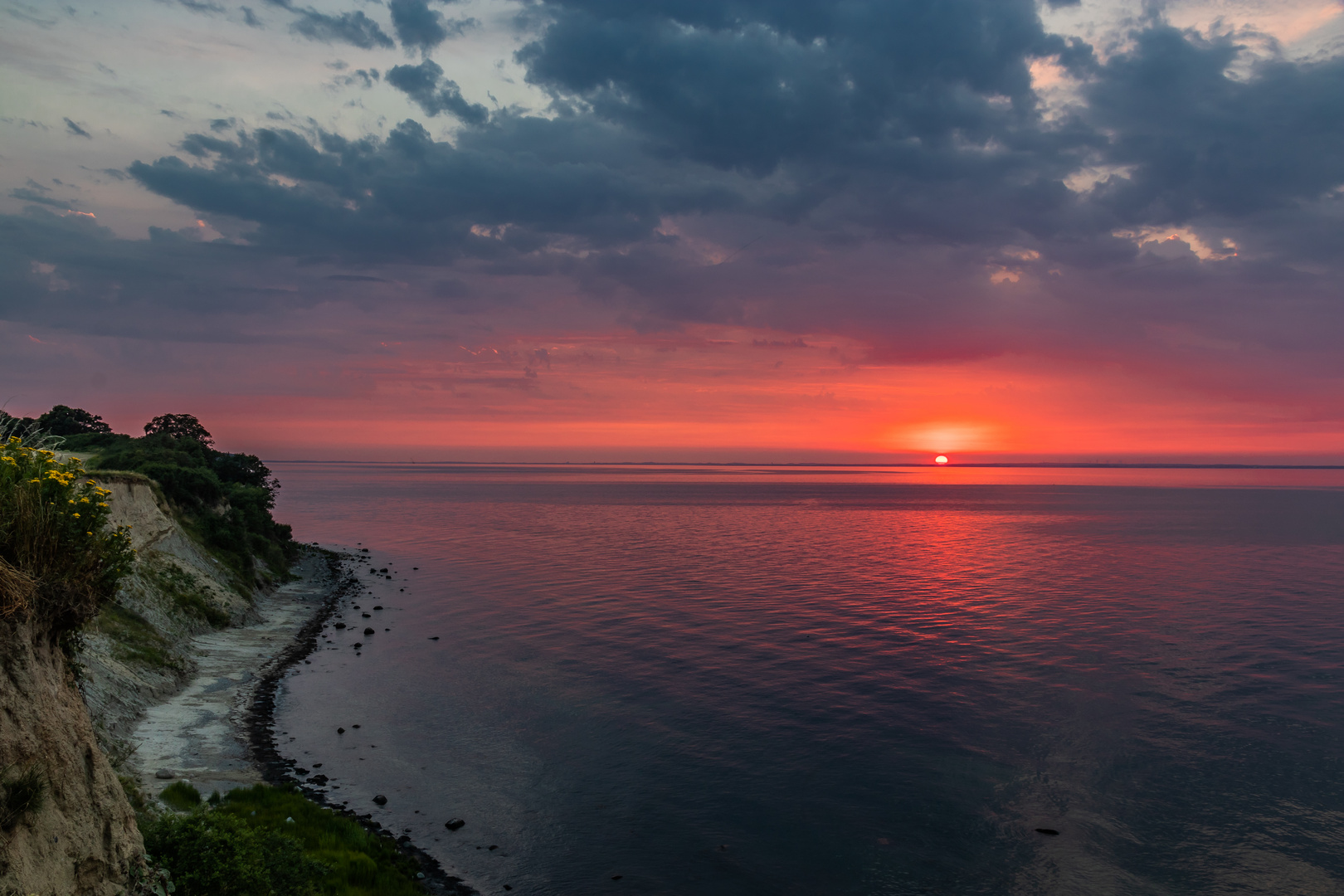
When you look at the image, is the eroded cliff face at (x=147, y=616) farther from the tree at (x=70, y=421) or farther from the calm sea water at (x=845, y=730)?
the tree at (x=70, y=421)

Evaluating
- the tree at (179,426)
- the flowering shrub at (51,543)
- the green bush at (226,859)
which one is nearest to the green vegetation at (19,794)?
the flowering shrub at (51,543)

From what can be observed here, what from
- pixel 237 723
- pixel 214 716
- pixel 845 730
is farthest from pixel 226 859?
pixel 845 730

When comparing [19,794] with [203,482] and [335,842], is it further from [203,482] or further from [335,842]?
[203,482]

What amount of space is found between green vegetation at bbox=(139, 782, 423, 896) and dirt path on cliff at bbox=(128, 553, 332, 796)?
2.51m

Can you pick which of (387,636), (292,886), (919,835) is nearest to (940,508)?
(387,636)

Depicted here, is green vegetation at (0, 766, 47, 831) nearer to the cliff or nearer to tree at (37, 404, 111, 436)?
the cliff

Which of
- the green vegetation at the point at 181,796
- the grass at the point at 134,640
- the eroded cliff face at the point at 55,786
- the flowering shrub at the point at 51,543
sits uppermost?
the flowering shrub at the point at 51,543

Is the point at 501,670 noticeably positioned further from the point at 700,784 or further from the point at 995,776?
the point at 995,776

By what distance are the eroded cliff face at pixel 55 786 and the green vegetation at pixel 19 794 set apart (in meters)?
0.07

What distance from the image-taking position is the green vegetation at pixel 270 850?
14461 millimetres

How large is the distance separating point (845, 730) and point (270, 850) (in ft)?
72.5

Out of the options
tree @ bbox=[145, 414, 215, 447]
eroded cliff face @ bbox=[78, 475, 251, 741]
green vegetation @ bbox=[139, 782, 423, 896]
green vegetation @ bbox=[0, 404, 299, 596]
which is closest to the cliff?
green vegetation @ bbox=[139, 782, 423, 896]

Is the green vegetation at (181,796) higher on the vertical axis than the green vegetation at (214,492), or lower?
lower

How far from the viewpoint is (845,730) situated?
3089 centimetres
